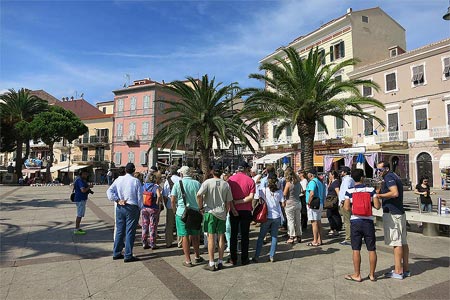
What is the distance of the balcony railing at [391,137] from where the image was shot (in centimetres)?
2600

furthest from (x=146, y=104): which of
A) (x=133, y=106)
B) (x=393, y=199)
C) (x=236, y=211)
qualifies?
(x=393, y=199)

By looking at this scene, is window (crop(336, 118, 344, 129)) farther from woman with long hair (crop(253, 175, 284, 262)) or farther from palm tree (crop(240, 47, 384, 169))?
woman with long hair (crop(253, 175, 284, 262))

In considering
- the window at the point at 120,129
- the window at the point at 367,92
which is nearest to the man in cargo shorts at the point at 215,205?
the window at the point at 367,92

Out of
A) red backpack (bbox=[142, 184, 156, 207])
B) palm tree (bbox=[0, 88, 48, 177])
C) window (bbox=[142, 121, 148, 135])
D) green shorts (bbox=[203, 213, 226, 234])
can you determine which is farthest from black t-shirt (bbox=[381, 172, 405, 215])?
window (bbox=[142, 121, 148, 135])

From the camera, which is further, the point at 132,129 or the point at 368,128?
the point at 132,129

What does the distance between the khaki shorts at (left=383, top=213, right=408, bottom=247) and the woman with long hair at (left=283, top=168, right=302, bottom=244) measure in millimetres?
2368

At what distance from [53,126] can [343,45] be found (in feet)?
106

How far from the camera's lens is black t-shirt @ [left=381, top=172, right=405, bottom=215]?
487 cm

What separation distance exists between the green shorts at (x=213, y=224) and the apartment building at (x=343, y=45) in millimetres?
26252

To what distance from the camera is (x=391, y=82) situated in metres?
27.6

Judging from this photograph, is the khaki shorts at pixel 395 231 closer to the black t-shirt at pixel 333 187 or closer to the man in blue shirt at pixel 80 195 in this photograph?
the black t-shirt at pixel 333 187

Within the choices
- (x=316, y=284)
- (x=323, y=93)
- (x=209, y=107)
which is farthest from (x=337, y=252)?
(x=209, y=107)

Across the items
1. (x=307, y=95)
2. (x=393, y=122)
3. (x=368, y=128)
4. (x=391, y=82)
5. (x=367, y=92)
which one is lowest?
(x=307, y=95)

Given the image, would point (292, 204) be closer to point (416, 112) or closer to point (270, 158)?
point (416, 112)
